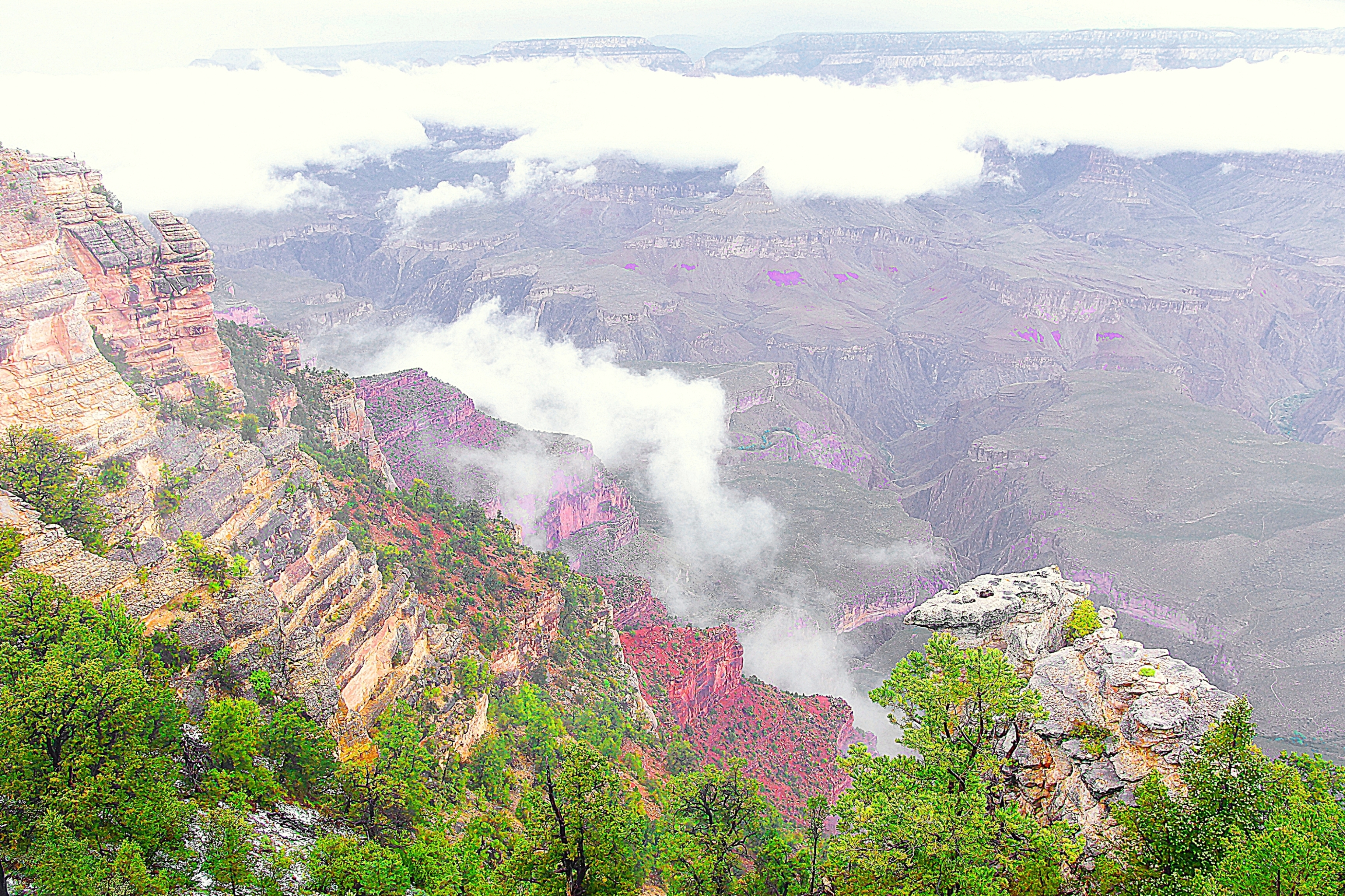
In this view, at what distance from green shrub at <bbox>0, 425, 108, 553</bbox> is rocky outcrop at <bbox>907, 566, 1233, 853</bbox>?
3474 cm

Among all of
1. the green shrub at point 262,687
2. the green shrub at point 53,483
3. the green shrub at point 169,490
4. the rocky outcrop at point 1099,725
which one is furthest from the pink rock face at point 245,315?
the rocky outcrop at point 1099,725

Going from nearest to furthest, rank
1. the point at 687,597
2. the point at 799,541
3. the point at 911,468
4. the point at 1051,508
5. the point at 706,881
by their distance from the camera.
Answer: the point at 706,881 < the point at 687,597 < the point at 799,541 < the point at 1051,508 < the point at 911,468

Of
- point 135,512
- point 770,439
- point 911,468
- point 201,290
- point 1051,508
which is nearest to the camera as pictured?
point 135,512

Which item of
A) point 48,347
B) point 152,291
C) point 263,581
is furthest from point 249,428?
point 263,581

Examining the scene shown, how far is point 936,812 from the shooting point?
23.0 meters

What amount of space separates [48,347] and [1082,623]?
4671cm

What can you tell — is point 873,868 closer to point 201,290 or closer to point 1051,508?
point 201,290

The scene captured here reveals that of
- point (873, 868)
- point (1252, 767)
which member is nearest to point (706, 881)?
point (873, 868)

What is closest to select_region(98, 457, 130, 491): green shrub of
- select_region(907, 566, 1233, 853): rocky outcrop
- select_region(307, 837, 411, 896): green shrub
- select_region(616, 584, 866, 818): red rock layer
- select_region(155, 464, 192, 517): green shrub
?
select_region(155, 464, 192, 517): green shrub

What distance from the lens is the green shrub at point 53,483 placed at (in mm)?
30125

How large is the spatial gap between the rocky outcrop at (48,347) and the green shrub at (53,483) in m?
1.39

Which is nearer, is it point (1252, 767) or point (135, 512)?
point (1252, 767)

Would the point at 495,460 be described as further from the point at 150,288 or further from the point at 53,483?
the point at 53,483

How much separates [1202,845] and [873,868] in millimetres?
8578
